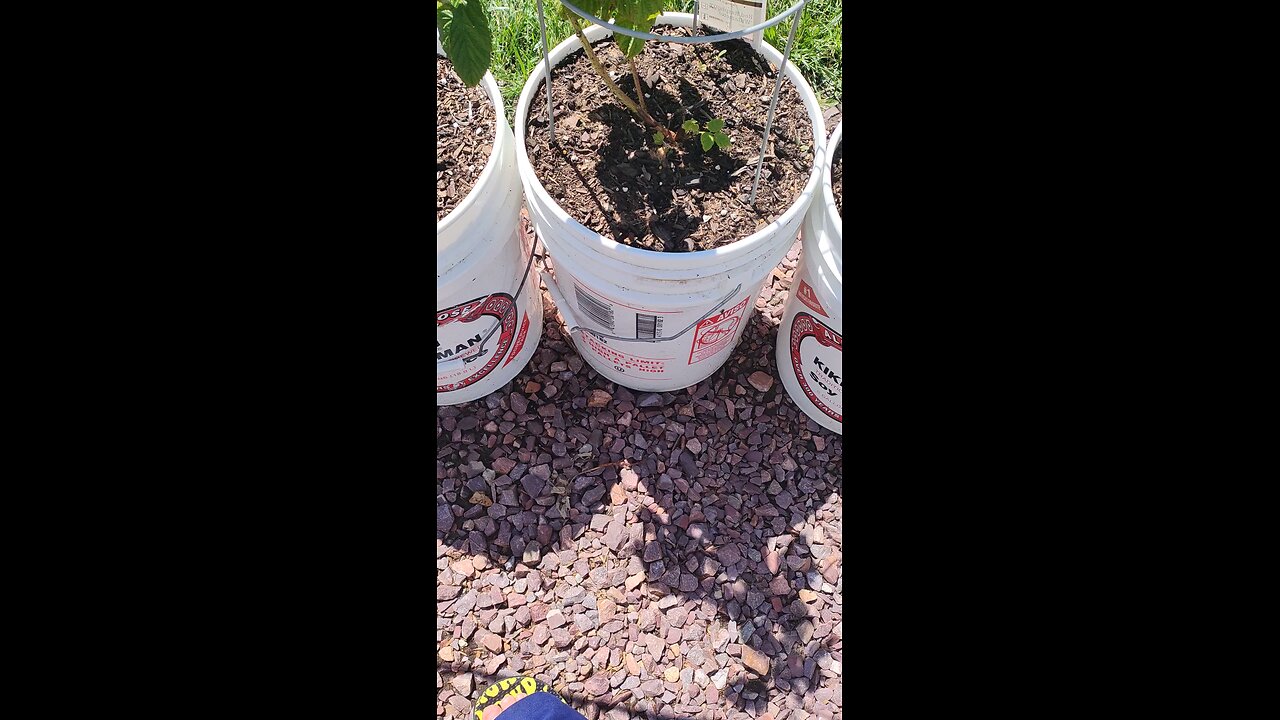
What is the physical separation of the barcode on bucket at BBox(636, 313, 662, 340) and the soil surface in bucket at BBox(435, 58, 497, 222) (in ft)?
1.36

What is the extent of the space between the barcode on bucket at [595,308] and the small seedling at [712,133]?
0.36 m

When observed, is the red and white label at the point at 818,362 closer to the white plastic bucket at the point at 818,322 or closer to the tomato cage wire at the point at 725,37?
the white plastic bucket at the point at 818,322

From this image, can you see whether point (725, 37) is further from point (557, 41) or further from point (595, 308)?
point (557, 41)

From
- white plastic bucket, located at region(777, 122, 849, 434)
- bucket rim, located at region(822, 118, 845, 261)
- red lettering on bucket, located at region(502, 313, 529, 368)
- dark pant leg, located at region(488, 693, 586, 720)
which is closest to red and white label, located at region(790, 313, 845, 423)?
white plastic bucket, located at region(777, 122, 849, 434)

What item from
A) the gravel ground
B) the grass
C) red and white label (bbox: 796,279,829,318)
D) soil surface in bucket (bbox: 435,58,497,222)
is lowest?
the gravel ground

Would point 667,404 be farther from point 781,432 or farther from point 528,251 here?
point 528,251

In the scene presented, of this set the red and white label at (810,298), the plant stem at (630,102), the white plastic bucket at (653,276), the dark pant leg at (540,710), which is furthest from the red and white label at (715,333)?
the dark pant leg at (540,710)

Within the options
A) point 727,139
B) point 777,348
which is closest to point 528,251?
point 727,139

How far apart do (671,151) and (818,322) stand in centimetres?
48

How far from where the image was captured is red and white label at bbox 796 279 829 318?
1.79 metres

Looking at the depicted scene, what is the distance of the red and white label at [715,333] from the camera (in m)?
1.78

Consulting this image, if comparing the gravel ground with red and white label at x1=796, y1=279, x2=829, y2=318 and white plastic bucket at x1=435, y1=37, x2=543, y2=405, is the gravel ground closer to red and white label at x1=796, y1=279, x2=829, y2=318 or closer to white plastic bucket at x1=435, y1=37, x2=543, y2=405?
white plastic bucket at x1=435, y1=37, x2=543, y2=405

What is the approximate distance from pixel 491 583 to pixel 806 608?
2.38 ft

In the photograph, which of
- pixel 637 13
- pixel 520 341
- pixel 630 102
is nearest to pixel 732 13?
pixel 637 13
